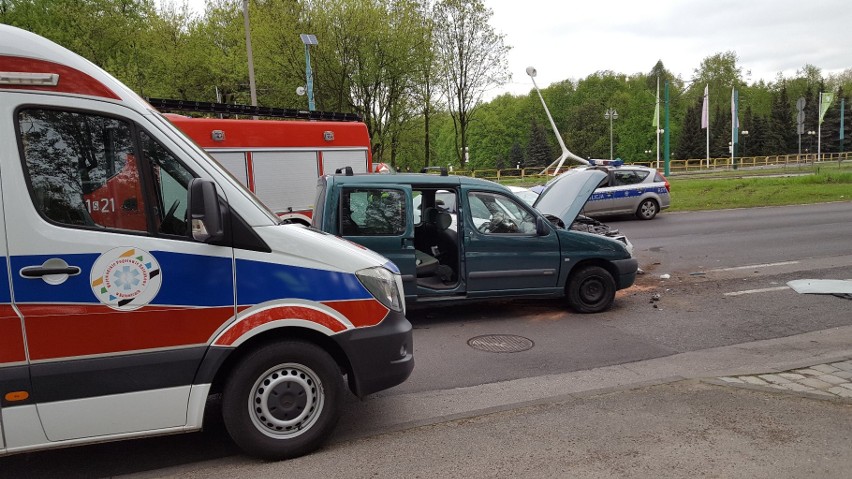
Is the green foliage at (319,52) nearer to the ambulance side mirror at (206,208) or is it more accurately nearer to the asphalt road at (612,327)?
the asphalt road at (612,327)

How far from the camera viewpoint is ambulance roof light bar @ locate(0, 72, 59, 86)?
305 cm

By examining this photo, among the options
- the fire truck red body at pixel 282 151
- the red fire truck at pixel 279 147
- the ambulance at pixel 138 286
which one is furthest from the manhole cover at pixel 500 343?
the red fire truck at pixel 279 147

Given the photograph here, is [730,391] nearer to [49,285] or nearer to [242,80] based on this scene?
[49,285]

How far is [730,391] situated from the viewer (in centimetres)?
468

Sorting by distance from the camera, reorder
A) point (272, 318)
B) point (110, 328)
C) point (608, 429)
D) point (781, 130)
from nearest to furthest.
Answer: point (110, 328) → point (272, 318) → point (608, 429) → point (781, 130)

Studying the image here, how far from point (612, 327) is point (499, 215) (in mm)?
1968

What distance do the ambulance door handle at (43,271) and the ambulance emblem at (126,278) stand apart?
95mm

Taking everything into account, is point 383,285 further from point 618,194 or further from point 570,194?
point 618,194

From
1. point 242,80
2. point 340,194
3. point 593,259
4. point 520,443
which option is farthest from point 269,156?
point 242,80

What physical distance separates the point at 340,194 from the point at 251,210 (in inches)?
118

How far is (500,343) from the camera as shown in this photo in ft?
21.0

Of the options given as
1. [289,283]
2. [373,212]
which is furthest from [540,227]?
[289,283]

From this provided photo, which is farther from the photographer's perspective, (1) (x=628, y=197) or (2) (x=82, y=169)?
(1) (x=628, y=197)

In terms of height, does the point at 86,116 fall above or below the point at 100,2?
below
